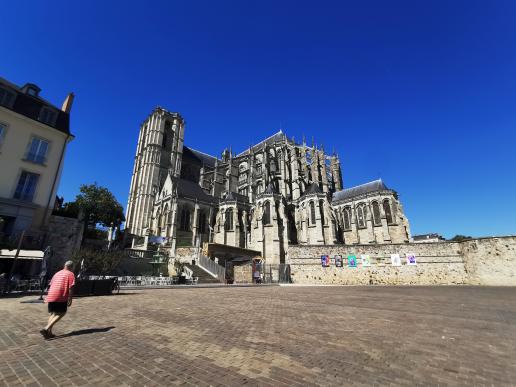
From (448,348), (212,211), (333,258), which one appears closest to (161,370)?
(448,348)

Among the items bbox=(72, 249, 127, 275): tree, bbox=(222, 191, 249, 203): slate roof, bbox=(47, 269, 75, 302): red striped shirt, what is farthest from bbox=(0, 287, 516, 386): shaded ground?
bbox=(222, 191, 249, 203): slate roof

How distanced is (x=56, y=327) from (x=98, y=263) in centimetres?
1490

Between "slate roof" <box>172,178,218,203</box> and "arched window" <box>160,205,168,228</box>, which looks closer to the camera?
"arched window" <box>160,205,168,228</box>

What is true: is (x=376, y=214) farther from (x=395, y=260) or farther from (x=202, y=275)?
(x=202, y=275)

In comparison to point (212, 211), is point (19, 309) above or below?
below

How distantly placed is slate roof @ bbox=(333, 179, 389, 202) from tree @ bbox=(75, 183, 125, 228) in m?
34.1

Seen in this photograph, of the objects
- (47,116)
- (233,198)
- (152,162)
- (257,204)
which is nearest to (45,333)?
(47,116)

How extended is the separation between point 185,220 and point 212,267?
45.4 feet

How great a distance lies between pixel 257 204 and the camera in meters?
39.2

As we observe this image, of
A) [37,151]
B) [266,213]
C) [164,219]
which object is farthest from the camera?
[164,219]

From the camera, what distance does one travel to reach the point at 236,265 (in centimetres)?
2816

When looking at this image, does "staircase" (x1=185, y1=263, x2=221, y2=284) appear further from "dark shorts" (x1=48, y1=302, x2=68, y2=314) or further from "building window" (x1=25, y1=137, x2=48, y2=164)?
"dark shorts" (x1=48, y1=302, x2=68, y2=314)

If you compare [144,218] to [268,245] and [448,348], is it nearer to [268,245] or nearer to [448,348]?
[268,245]

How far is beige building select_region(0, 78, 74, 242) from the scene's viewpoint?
56.0 feet
